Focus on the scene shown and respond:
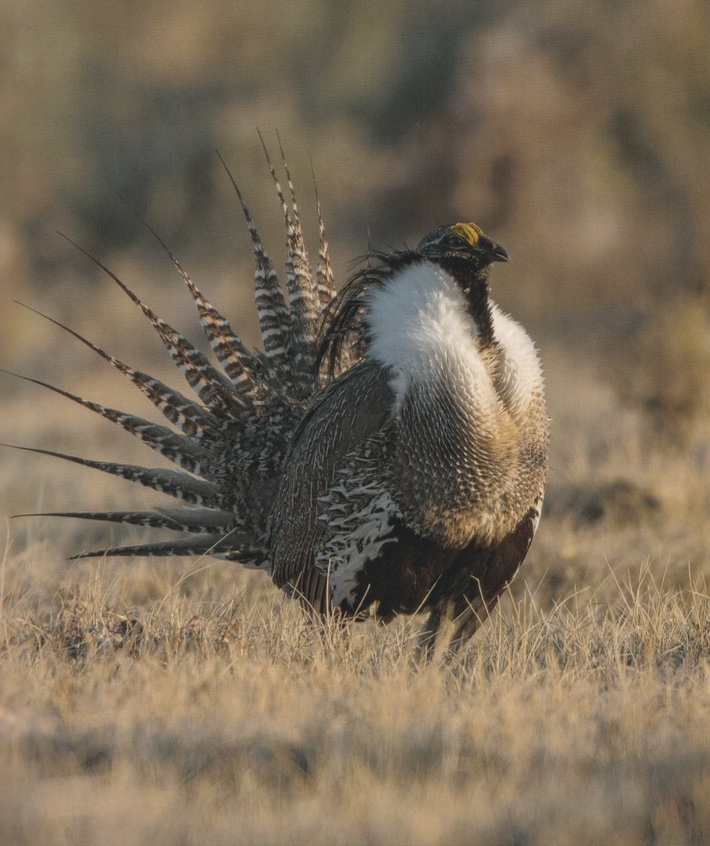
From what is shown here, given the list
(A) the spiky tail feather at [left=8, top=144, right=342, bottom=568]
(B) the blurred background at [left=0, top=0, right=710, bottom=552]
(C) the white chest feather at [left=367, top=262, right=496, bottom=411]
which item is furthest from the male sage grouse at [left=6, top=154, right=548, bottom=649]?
(B) the blurred background at [left=0, top=0, right=710, bottom=552]

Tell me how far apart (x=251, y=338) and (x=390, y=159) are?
5.00 metres

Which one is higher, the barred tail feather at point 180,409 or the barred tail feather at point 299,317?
the barred tail feather at point 299,317

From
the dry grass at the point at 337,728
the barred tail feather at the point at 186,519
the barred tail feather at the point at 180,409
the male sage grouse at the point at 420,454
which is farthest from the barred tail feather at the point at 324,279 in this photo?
the dry grass at the point at 337,728

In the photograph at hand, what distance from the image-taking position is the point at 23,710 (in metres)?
2.96

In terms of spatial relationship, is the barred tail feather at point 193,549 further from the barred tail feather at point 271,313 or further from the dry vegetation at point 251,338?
the barred tail feather at point 271,313

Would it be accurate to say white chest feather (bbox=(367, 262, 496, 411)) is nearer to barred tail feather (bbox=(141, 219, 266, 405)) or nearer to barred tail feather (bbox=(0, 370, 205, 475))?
barred tail feather (bbox=(141, 219, 266, 405))

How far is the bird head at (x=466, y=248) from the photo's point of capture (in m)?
3.93

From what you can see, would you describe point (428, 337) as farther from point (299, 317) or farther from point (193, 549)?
point (193, 549)

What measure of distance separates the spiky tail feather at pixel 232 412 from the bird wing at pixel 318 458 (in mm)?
383

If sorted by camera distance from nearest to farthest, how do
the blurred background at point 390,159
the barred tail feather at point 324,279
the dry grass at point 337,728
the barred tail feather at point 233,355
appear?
the dry grass at point 337,728 → the barred tail feather at point 233,355 → the barred tail feather at point 324,279 → the blurred background at point 390,159

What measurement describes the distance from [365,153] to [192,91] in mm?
5082

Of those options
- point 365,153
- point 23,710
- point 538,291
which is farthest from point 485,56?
point 23,710

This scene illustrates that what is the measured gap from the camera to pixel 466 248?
394cm

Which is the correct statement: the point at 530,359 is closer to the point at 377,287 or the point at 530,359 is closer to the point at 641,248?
the point at 377,287
